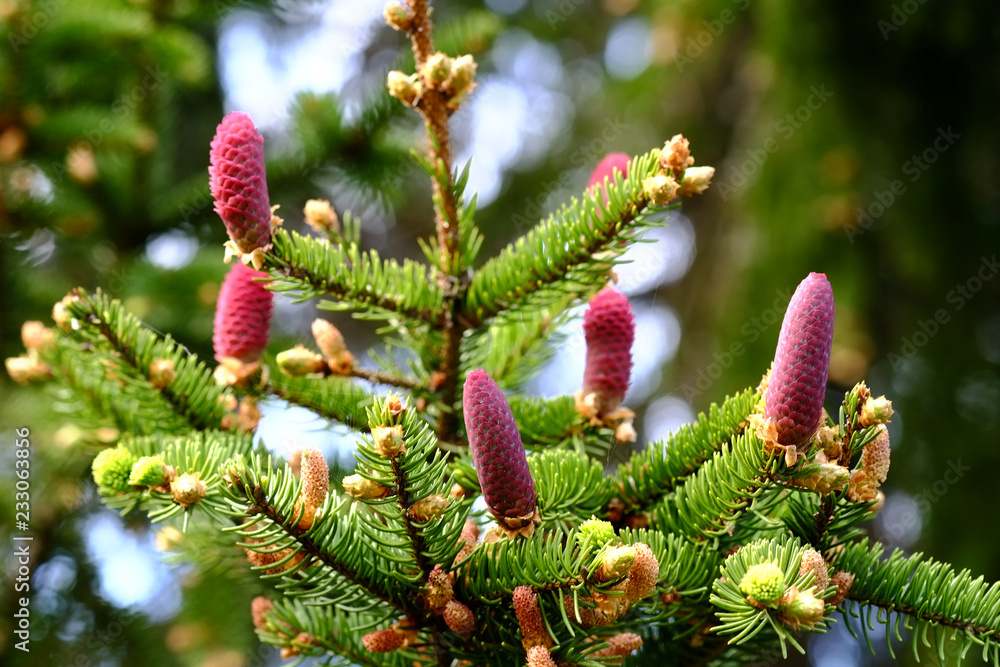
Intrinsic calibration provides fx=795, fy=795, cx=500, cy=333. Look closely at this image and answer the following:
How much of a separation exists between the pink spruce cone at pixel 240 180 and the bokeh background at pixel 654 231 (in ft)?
0.85

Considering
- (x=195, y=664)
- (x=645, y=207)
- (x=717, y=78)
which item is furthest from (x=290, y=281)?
(x=717, y=78)

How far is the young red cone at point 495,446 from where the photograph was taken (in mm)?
717

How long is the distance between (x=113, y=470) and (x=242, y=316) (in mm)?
243

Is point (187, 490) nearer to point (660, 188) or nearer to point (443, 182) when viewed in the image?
point (443, 182)

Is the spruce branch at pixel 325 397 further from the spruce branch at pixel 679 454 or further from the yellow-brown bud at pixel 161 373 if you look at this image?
the spruce branch at pixel 679 454

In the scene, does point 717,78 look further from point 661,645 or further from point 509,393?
point 661,645

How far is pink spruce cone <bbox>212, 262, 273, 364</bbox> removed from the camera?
0.98 metres

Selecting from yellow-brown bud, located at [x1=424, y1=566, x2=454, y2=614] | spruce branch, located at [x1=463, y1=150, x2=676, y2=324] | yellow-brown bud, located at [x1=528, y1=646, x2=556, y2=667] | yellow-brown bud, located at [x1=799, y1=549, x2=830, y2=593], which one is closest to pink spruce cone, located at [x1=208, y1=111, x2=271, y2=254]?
spruce branch, located at [x1=463, y1=150, x2=676, y2=324]

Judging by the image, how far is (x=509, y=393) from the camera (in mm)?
1239

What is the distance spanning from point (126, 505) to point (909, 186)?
243 centimetres

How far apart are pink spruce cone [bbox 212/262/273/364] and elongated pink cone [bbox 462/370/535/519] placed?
1.26 ft

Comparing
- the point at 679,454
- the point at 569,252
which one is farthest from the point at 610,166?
the point at 679,454

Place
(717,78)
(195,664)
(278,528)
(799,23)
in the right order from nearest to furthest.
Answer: (278,528) → (195,664) → (799,23) → (717,78)

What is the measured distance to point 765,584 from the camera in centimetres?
65
